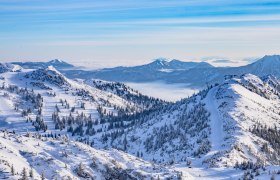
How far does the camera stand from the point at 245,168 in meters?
159

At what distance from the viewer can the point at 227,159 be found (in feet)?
618

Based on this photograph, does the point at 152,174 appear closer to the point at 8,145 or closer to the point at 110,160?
the point at 110,160

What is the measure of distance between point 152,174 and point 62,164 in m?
29.5

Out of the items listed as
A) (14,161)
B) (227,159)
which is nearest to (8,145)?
(14,161)

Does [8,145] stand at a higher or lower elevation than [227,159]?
higher

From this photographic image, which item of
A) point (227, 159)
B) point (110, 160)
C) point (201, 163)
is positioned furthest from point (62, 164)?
point (227, 159)

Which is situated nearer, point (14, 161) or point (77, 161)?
point (14, 161)

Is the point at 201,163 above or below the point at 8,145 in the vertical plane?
below

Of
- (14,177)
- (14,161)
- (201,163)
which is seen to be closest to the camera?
(14,177)

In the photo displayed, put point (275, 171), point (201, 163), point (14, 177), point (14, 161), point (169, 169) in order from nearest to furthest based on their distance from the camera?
point (14, 177) → point (14, 161) → point (275, 171) → point (169, 169) → point (201, 163)

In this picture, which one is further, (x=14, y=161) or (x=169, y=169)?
(x=169, y=169)

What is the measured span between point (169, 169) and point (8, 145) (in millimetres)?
55765

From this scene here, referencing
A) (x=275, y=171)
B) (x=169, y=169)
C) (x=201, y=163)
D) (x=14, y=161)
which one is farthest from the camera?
(x=201, y=163)

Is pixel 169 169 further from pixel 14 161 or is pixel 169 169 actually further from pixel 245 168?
pixel 14 161
